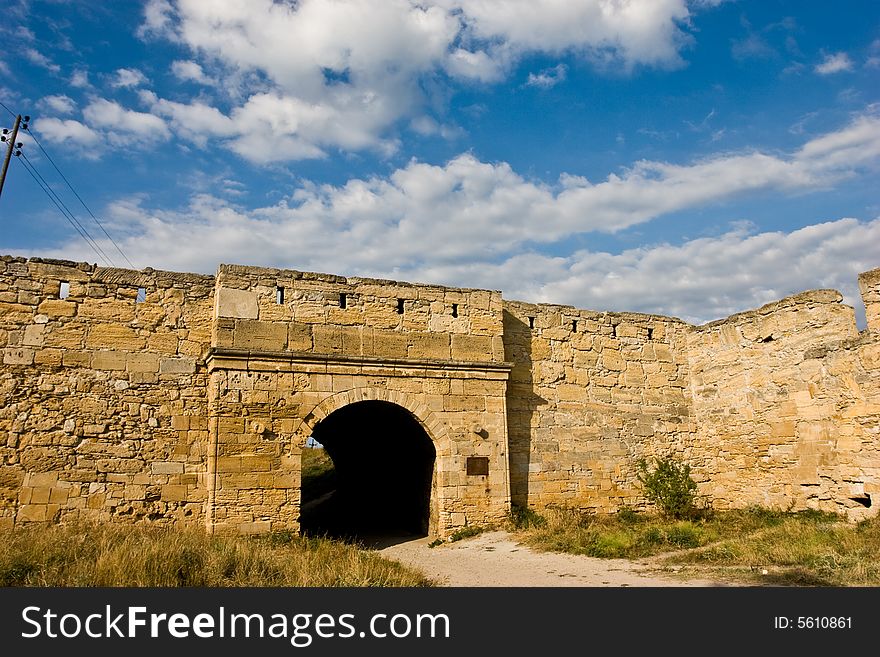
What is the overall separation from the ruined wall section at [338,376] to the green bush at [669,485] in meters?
3.50

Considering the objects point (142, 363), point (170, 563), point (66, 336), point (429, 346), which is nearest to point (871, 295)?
point (429, 346)

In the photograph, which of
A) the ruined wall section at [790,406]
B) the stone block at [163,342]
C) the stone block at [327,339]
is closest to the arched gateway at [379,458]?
the stone block at [327,339]

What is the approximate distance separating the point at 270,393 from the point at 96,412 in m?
2.66

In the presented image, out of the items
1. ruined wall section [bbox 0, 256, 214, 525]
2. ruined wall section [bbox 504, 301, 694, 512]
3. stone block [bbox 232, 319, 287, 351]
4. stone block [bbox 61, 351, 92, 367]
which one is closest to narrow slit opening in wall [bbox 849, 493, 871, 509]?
ruined wall section [bbox 504, 301, 694, 512]

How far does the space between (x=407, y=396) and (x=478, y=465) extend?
6.06ft

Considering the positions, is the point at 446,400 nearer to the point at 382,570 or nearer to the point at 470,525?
the point at 470,525

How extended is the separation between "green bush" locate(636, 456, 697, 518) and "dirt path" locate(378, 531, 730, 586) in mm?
3881

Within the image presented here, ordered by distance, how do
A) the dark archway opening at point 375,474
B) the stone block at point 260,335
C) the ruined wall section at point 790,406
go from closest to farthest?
the stone block at point 260,335 → the ruined wall section at point 790,406 → the dark archway opening at point 375,474

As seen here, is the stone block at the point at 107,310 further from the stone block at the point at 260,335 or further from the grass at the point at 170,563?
the grass at the point at 170,563

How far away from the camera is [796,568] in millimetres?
7613

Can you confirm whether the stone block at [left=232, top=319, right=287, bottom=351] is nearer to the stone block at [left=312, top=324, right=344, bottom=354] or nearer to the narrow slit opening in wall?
the stone block at [left=312, top=324, right=344, bottom=354]

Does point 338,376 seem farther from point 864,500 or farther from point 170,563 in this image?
point 864,500

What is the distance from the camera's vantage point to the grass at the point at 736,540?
7.47 m
